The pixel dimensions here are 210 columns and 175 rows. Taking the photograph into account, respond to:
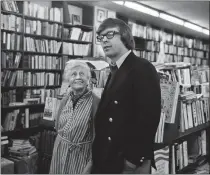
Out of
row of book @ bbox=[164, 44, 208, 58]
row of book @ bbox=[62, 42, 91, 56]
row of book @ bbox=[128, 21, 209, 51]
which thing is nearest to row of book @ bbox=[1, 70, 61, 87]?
row of book @ bbox=[62, 42, 91, 56]

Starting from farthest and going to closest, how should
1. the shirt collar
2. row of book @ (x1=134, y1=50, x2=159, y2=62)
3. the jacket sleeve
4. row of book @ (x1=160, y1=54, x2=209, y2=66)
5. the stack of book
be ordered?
row of book @ (x1=160, y1=54, x2=209, y2=66) → row of book @ (x1=134, y1=50, x2=159, y2=62) → the stack of book → the shirt collar → the jacket sleeve

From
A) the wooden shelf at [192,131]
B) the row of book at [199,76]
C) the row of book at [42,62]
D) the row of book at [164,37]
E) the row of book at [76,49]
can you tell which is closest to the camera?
the wooden shelf at [192,131]

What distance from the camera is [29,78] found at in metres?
4.29

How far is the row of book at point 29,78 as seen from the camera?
3.99 m

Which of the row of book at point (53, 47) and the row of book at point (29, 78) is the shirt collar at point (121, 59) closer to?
the row of book at point (29, 78)

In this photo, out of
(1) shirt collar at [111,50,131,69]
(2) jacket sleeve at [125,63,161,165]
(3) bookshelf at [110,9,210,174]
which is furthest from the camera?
(3) bookshelf at [110,9,210,174]

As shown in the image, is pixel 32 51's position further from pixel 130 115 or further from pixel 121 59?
pixel 130 115

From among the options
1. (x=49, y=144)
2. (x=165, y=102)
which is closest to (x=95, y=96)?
(x=165, y=102)

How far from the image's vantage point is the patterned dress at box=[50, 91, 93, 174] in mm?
1577

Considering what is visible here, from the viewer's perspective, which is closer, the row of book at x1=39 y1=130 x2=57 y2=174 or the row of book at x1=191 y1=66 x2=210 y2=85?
the row of book at x1=39 y1=130 x2=57 y2=174

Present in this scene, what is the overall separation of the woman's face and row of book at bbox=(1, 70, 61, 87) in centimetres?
265

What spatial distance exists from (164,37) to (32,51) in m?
4.48

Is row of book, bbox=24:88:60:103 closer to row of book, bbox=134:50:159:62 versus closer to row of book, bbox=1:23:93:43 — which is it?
row of book, bbox=1:23:93:43

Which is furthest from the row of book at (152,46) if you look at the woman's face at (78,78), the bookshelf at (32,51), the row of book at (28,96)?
the woman's face at (78,78)
